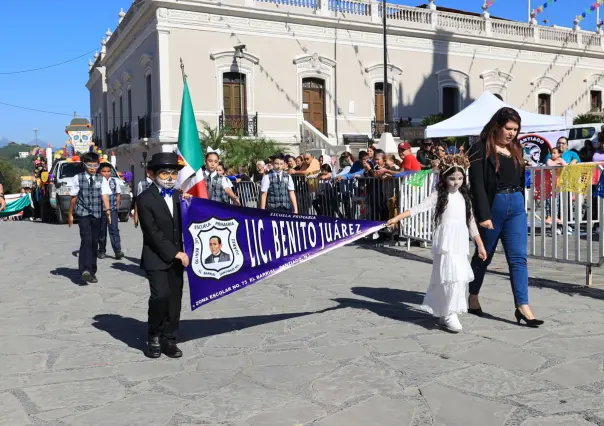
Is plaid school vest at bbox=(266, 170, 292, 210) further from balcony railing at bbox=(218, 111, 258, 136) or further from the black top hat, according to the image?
balcony railing at bbox=(218, 111, 258, 136)

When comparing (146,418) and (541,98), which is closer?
(146,418)

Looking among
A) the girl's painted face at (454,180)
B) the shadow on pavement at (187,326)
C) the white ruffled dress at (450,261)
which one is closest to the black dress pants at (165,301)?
the shadow on pavement at (187,326)

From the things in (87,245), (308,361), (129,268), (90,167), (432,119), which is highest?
(432,119)

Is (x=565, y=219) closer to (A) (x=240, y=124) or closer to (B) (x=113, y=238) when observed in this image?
(B) (x=113, y=238)

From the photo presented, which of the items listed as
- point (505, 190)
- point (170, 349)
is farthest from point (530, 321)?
point (170, 349)

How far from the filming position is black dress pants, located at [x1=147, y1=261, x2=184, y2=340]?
504cm

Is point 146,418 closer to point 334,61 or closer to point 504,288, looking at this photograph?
point 504,288

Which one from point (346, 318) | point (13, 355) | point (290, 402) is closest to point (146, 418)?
point (290, 402)

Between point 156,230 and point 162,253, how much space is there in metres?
0.19

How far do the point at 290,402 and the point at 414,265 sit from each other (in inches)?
226

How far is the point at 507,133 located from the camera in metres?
5.82

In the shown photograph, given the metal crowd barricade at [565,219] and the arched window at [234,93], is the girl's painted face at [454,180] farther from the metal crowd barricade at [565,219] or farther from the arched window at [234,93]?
the arched window at [234,93]

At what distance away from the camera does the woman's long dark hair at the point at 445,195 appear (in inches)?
229

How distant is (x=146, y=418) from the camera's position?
152 inches
